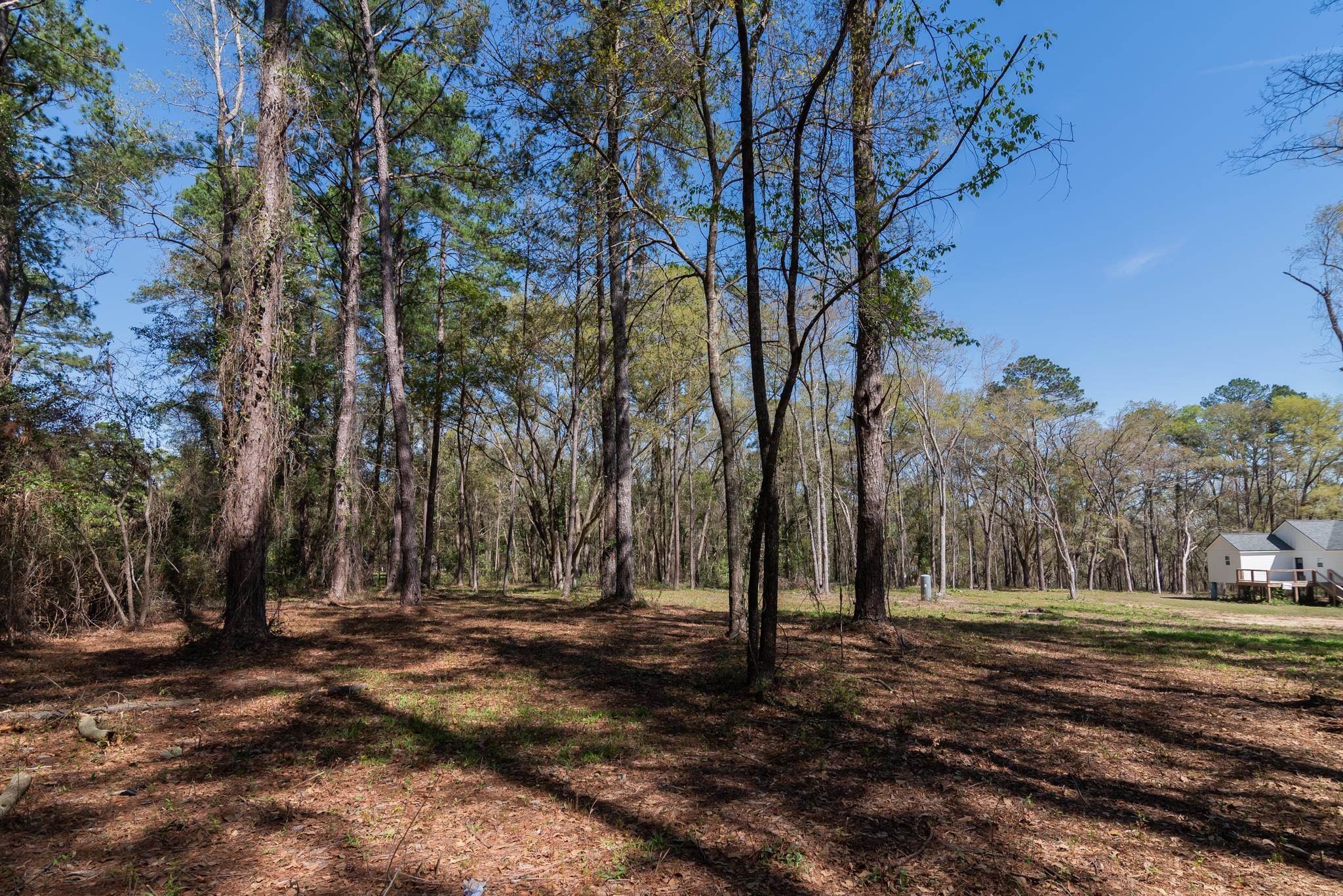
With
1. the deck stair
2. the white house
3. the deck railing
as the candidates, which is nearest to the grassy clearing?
the deck stair

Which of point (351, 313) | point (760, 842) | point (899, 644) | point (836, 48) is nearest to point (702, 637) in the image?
point (899, 644)

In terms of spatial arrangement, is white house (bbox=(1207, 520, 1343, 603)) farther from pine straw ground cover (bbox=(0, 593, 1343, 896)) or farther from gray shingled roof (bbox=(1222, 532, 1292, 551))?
pine straw ground cover (bbox=(0, 593, 1343, 896))

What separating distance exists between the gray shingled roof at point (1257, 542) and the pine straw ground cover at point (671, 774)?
25844 millimetres

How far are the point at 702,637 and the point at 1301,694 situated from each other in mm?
6705

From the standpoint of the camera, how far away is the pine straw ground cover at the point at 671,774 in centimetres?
287

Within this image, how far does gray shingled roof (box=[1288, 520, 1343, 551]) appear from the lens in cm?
2388

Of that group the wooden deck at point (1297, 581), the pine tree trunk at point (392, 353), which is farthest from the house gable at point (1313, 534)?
the pine tree trunk at point (392, 353)

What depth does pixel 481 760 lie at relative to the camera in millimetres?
4211

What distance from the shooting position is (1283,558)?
83.2 ft

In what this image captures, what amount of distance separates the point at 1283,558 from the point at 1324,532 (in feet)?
5.77

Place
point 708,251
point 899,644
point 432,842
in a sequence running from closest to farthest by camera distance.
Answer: point 432,842
point 899,644
point 708,251

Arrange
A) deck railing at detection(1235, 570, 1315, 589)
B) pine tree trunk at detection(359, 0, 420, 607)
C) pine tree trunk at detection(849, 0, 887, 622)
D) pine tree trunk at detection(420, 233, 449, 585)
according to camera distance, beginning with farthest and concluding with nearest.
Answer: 1. deck railing at detection(1235, 570, 1315, 589)
2. pine tree trunk at detection(420, 233, 449, 585)
3. pine tree trunk at detection(359, 0, 420, 607)
4. pine tree trunk at detection(849, 0, 887, 622)

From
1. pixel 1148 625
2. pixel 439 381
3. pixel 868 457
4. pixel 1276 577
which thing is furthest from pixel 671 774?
pixel 1276 577

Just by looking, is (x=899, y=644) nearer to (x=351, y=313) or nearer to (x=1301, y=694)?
(x=1301, y=694)
